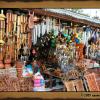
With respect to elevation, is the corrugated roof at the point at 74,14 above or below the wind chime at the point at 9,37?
above

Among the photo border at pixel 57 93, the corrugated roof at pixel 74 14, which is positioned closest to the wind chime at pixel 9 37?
the photo border at pixel 57 93

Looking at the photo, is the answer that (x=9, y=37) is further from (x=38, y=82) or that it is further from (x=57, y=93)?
(x=57, y=93)

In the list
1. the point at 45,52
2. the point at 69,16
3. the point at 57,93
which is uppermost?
the point at 69,16

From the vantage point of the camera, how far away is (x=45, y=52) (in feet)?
8.77

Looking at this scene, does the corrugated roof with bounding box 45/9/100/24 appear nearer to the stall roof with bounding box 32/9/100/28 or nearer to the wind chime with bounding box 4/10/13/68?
the stall roof with bounding box 32/9/100/28

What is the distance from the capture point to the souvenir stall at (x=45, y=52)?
104 inches

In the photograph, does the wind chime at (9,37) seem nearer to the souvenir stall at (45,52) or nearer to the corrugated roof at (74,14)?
the souvenir stall at (45,52)

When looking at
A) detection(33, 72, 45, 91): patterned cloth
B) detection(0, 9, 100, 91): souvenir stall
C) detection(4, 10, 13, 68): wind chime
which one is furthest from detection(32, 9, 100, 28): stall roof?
detection(33, 72, 45, 91): patterned cloth

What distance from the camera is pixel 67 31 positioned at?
266 centimetres

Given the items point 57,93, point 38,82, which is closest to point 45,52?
point 38,82

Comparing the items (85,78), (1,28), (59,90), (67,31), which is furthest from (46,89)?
(1,28)

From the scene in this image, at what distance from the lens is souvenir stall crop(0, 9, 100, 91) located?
2.64 metres

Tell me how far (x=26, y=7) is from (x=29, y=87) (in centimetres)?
92

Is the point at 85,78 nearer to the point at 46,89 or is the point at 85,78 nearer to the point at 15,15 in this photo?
the point at 46,89
